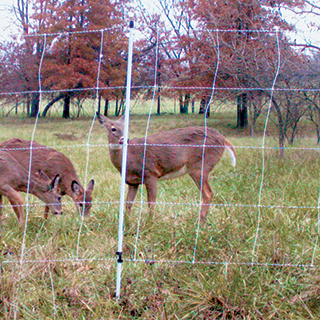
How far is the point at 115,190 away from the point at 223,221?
88.7 inches

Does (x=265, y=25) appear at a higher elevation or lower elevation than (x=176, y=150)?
higher

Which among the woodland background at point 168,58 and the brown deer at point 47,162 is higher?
the woodland background at point 168,58

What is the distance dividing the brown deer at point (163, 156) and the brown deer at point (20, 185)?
81 centimetres

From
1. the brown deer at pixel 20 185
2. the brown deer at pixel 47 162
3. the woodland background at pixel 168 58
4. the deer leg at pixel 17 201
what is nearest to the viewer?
the deer leg at pixel 17 201

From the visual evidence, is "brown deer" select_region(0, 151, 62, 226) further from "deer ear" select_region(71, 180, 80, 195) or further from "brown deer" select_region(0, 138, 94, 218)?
"brown deer" select_region(0, 138, 94, 218)

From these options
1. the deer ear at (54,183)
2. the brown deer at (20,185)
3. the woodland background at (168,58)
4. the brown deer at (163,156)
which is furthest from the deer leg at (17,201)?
the woodland background at (168,58)

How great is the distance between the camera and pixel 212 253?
143 inches

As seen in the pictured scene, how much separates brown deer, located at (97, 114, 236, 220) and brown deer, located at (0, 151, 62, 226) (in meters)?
0.81

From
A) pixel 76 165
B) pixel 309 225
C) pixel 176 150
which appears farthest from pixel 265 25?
pixel 309 225

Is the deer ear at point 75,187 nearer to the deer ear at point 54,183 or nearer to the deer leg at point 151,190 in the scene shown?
the deer ear at point 54,183

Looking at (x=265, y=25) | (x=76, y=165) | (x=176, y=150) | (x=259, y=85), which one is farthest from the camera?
(x=265, y=25)

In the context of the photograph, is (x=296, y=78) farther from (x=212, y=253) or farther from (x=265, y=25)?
(x=212, y=253)

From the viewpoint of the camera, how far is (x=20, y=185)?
15.9 feet

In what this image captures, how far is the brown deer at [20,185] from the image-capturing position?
461cm
